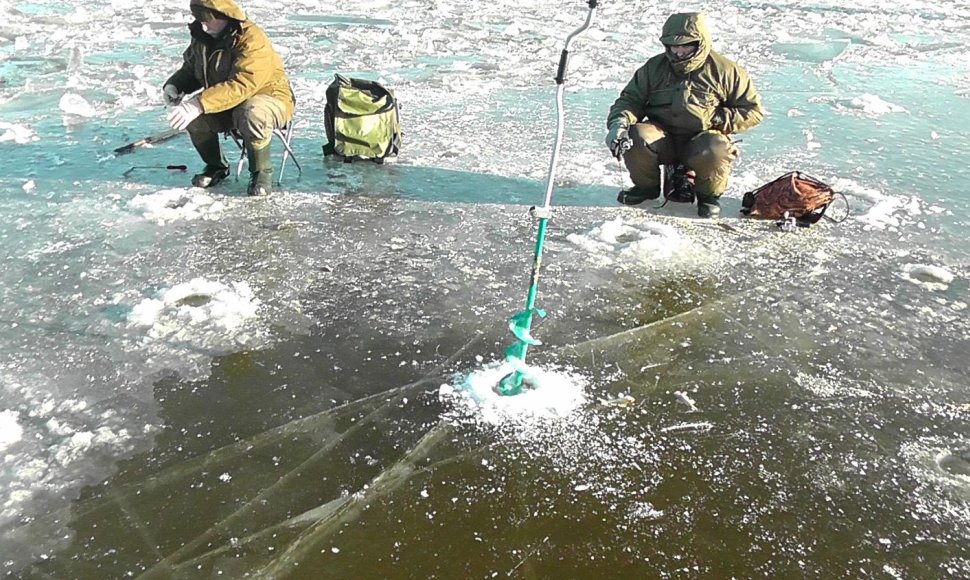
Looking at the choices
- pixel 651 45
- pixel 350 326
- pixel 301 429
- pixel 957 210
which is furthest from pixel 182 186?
pixel 651 45

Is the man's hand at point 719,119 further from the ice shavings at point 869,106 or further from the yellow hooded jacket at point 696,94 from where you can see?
the ice shavings at point 869,106

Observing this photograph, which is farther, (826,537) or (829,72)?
(829,72)

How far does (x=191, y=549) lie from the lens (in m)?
2.33

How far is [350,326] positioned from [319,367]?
368mm

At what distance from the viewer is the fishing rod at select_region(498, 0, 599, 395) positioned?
2641 millimetres

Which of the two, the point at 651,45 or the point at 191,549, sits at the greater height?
the point at 651,45

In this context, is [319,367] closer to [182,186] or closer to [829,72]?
[182,186]

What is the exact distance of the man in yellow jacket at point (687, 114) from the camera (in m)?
4.70

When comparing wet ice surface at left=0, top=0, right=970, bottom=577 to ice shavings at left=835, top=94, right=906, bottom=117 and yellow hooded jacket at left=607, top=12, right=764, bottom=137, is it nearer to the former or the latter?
yellow hooded jacket at left=607, top=12, right=764, bottom=137

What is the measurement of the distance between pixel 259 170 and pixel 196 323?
6.39 feet

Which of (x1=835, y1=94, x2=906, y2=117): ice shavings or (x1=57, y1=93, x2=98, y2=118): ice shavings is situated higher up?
(x1=835, y1=94, x2=906, y2=117): ice shavings

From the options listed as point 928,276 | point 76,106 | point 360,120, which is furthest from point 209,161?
point 928,276

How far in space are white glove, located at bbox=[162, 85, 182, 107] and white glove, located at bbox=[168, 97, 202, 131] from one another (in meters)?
0.66

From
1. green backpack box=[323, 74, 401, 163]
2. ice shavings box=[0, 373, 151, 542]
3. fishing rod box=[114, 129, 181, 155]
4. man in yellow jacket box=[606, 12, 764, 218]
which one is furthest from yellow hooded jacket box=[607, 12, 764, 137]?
ice shavings box=[0, 373, 151, 542]
